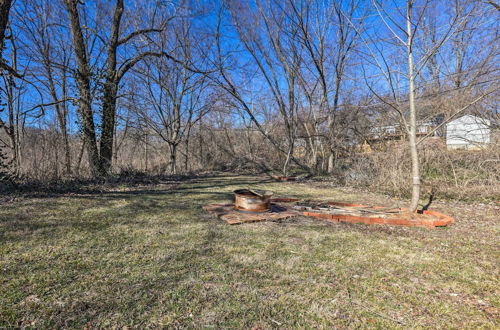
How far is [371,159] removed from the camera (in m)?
7.94

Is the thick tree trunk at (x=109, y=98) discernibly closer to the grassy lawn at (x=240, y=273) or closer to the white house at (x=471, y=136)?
the grassy lawn at (x=240, y=273)

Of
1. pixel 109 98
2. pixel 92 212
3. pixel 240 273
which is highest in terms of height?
pixel 109 98

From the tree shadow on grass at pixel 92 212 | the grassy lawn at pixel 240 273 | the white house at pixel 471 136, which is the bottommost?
the grassy lawn at pixel 240 273

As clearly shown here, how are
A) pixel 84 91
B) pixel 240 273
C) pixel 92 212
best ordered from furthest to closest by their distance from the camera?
pixel 84 91 < pixel 92 212 < pixel 240 273

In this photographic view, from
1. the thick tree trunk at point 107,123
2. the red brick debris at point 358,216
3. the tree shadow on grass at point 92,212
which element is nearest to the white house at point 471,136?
the red brick debris at point 358,216

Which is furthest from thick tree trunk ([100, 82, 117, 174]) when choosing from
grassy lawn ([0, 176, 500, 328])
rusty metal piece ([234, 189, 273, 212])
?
rusty metal piece ([234, 189, 273, 212])

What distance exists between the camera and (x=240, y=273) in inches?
90.7

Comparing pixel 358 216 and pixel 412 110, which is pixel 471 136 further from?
pixel 358 216

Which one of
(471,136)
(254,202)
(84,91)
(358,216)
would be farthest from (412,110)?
(84,91)

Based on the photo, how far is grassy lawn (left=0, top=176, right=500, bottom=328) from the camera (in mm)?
1713

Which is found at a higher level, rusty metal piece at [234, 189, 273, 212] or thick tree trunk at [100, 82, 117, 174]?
thick tree trunk at [100, 82, 117, 174]

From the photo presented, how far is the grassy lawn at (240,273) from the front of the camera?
1.71 m

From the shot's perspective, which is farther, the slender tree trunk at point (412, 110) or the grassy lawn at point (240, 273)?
the slender tree trunk at point (412, 110)

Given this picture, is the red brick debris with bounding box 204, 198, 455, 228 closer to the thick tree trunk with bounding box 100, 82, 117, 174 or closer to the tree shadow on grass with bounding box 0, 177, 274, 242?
the tree shadow on grass with bounding box 0, 177, 274, 242
